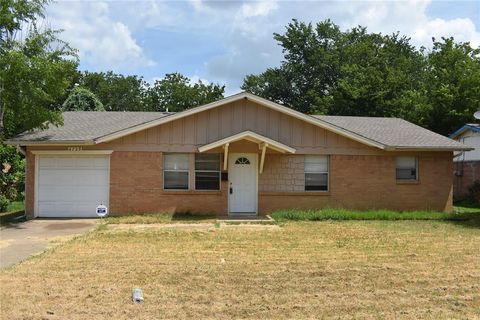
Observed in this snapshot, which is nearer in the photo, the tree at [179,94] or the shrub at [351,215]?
the shrub at [351,215]

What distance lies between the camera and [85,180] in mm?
17281

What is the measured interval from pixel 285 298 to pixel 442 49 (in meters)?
35.7

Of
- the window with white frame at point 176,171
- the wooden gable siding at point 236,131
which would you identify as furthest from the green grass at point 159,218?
the wooden gable siding at point 236,131

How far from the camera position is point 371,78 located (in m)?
37.0

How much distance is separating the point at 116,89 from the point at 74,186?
43190 mm

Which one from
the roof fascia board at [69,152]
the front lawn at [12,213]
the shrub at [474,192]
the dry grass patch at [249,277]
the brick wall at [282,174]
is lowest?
the dry grass patch at [249,277]

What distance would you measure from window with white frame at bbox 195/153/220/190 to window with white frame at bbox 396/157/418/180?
269 inches

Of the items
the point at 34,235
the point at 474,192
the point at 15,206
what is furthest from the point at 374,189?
the point at 15,206

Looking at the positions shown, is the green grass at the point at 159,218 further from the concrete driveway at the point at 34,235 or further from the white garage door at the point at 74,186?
the white garage door at the point at 74,186

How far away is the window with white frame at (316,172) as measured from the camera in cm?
1825

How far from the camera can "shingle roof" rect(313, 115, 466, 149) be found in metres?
18.3

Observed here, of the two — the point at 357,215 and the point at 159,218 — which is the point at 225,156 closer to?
the point at 159,218

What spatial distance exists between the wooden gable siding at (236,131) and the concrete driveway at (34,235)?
124 inches

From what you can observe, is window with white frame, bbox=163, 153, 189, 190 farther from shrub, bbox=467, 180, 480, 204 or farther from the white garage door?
shrub, bbox=467, 180, 480, 204
